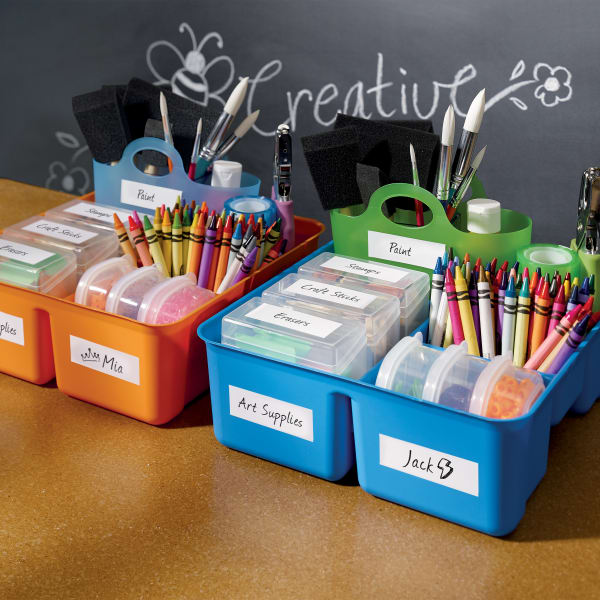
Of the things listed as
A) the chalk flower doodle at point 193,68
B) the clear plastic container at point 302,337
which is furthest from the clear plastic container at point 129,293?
the chalk flower doodle at point 193,68

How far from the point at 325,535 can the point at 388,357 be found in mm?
167

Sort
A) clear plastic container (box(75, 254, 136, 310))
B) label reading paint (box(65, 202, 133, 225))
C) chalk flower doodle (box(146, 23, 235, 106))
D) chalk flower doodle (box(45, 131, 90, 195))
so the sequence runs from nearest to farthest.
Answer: clear plastic container (box(75, 254, 136, 310)), label reading paint (box(65, 202, 133, 225)), chalk flower doodle (box(146, 23, 235, 106)), chalk flower doodle (box(45, 131, 90, 195))

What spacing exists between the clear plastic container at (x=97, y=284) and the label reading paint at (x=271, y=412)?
196mm

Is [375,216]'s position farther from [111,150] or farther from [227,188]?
[111,150]

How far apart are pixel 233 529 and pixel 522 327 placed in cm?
33

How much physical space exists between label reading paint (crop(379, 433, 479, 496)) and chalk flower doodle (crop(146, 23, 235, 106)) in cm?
76

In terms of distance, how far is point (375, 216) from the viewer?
0.92 meters

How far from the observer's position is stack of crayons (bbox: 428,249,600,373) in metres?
0.77

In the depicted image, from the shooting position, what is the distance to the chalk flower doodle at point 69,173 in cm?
151

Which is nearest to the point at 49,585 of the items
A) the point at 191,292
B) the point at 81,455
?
the point at 81,455

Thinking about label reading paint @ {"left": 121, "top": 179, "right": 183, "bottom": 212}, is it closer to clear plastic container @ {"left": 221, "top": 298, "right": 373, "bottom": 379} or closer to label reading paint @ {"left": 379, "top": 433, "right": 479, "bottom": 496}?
clear plastic container @ {"left": 221, "top": 298, "right": 373, "bottom": 379}

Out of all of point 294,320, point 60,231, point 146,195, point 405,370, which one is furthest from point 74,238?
point 405,370

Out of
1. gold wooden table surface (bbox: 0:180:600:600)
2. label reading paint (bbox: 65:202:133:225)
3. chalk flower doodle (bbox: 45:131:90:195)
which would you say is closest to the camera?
gold wooden table surface (bbox: 0:180:600:600)

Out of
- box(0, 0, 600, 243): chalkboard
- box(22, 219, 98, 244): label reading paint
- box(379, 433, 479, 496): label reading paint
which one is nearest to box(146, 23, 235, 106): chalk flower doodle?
box(0, 0, 600, 243): chalkboard
